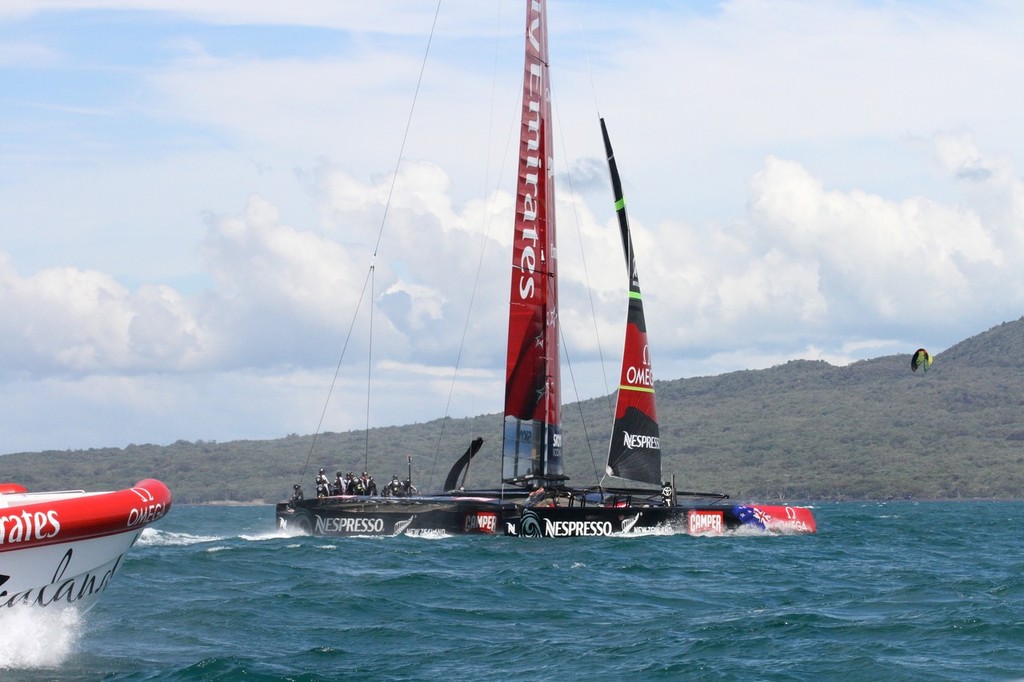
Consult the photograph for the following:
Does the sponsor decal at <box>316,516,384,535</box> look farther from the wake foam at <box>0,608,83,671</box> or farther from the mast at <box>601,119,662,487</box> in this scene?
the wake foam at <box>0,608,83,671</box>

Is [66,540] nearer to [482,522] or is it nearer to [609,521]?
[482,522]

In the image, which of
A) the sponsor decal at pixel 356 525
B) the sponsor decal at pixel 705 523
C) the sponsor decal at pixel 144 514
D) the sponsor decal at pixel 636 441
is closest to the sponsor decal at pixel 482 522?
the sponsor decal at pixel 356 525

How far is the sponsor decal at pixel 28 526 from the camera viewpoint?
1328 centimetres

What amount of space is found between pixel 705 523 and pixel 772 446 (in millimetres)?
115325

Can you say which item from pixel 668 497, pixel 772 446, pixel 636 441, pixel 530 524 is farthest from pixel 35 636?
pixel 772 446

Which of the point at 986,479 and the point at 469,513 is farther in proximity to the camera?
the point at 986,479

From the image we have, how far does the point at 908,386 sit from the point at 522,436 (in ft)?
470

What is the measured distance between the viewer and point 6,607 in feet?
45.8

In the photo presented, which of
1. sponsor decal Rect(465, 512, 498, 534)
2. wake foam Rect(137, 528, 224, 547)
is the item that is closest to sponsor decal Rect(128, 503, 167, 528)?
wake foam Rect(137, 528, 224, 547)

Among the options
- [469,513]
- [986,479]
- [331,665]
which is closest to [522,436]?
[469,513]

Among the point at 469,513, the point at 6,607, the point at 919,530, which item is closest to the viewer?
the point at 6,607

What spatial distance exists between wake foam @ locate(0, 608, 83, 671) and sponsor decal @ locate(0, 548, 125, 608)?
13cm

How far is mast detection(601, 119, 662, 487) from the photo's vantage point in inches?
1400

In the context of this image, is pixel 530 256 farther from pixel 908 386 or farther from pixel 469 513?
pixel 908 386
